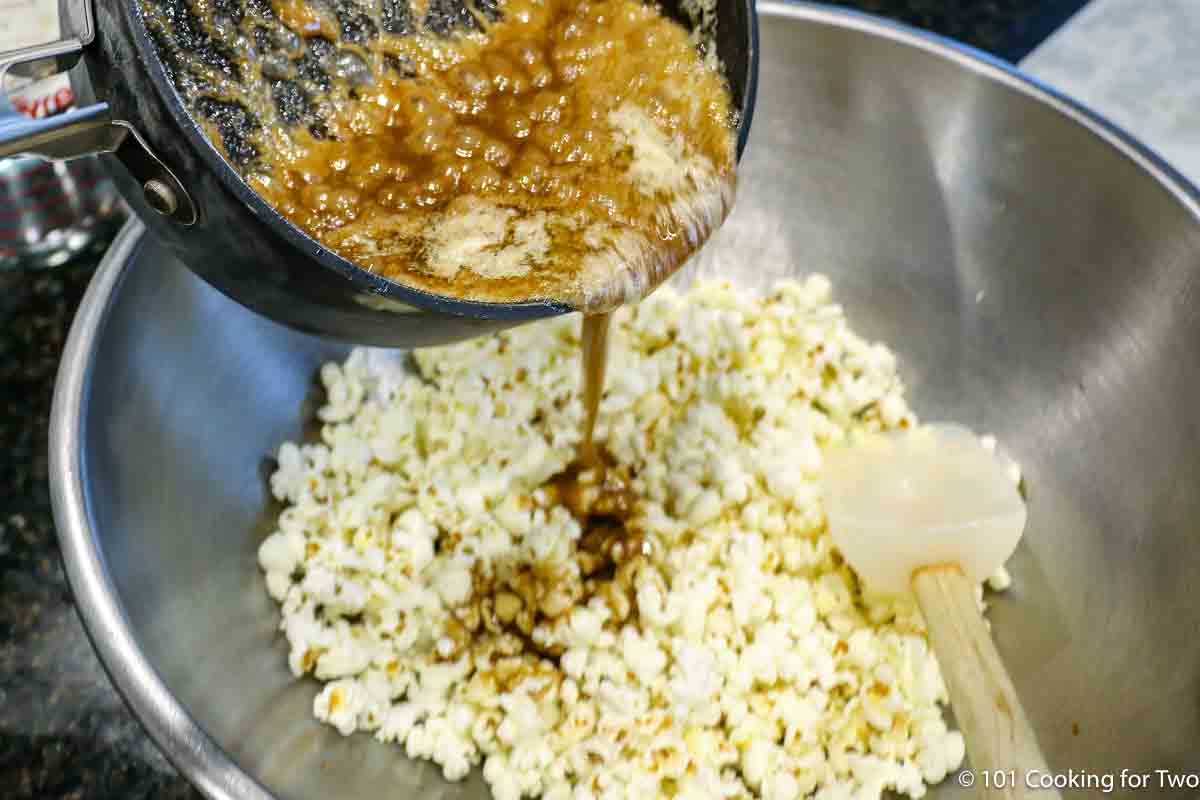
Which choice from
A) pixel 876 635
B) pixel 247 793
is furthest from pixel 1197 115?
pixel 247 793

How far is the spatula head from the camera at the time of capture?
4.62 ft

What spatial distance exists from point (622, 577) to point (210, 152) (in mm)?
874

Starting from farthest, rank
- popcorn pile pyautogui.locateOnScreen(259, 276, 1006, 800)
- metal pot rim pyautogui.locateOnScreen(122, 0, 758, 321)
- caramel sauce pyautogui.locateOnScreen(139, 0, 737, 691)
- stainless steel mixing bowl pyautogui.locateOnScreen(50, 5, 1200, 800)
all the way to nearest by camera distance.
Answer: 1. popcorn pile pyautogui.locateOnScreen(259, 276, 1006, 800)
2. stainless steel mixing bowl pyautogui.locateOnScreen(50, 5, 1200, 800)
3. caramel sauce pyautogui.locateOnScreen(139, 0, 737, 691)
4. metal pot rim pyautogui.locateOnScreen(122, 0, 758, 321)

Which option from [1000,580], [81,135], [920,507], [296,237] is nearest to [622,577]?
[920,507]

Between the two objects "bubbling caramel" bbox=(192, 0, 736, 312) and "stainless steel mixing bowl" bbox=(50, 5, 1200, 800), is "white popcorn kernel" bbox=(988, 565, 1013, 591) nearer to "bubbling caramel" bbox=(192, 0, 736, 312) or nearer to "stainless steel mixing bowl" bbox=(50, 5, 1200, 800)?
"stainless steel mixing bowl" bbox=(50, 5, 1200, 800)

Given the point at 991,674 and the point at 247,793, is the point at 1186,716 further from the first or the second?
the point at 247,793

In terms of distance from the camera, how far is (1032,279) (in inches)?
64.8

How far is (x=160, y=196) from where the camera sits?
2.99ft

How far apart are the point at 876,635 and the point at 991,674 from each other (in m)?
0.26

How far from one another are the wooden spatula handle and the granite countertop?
97cm

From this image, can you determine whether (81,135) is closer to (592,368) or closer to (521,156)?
(521,156)

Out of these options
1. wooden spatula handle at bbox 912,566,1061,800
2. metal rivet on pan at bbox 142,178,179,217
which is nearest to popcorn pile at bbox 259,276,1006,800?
wooden spatula handle at bbox 912,566,1061,800

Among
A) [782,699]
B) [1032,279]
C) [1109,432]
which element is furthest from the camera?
[1032,279]

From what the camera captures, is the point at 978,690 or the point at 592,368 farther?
the point at 592,368
